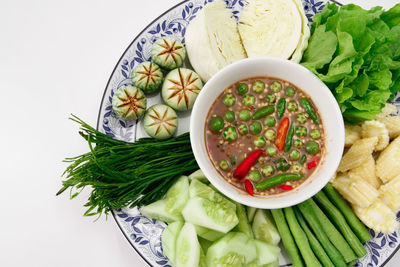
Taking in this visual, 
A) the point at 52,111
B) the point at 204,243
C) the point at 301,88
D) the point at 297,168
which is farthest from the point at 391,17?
the point at 52,111

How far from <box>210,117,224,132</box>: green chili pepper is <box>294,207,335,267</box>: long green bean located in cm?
86

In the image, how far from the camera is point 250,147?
264 centimetres

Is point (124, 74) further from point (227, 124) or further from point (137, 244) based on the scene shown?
point (137, 244)

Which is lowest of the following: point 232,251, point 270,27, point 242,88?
point 232,251

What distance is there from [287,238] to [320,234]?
0.25m

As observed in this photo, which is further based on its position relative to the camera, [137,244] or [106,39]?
[106,39]

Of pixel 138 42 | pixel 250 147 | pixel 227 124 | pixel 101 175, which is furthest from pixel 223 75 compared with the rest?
pixel 101 175

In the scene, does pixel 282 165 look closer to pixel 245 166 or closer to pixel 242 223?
pixel 245 166

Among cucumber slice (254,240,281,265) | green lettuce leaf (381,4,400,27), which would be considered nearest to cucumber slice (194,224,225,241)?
cucumber slice (254,240,281,265)

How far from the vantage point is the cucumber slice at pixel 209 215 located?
2.50 meters

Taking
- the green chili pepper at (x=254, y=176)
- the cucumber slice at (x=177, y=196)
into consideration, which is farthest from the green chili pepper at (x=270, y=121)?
the cucumber slice at (x=177, y=196)

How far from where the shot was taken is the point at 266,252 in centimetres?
258

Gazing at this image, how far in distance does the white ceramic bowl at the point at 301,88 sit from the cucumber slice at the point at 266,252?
0.38m

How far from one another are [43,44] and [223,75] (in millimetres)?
2049
